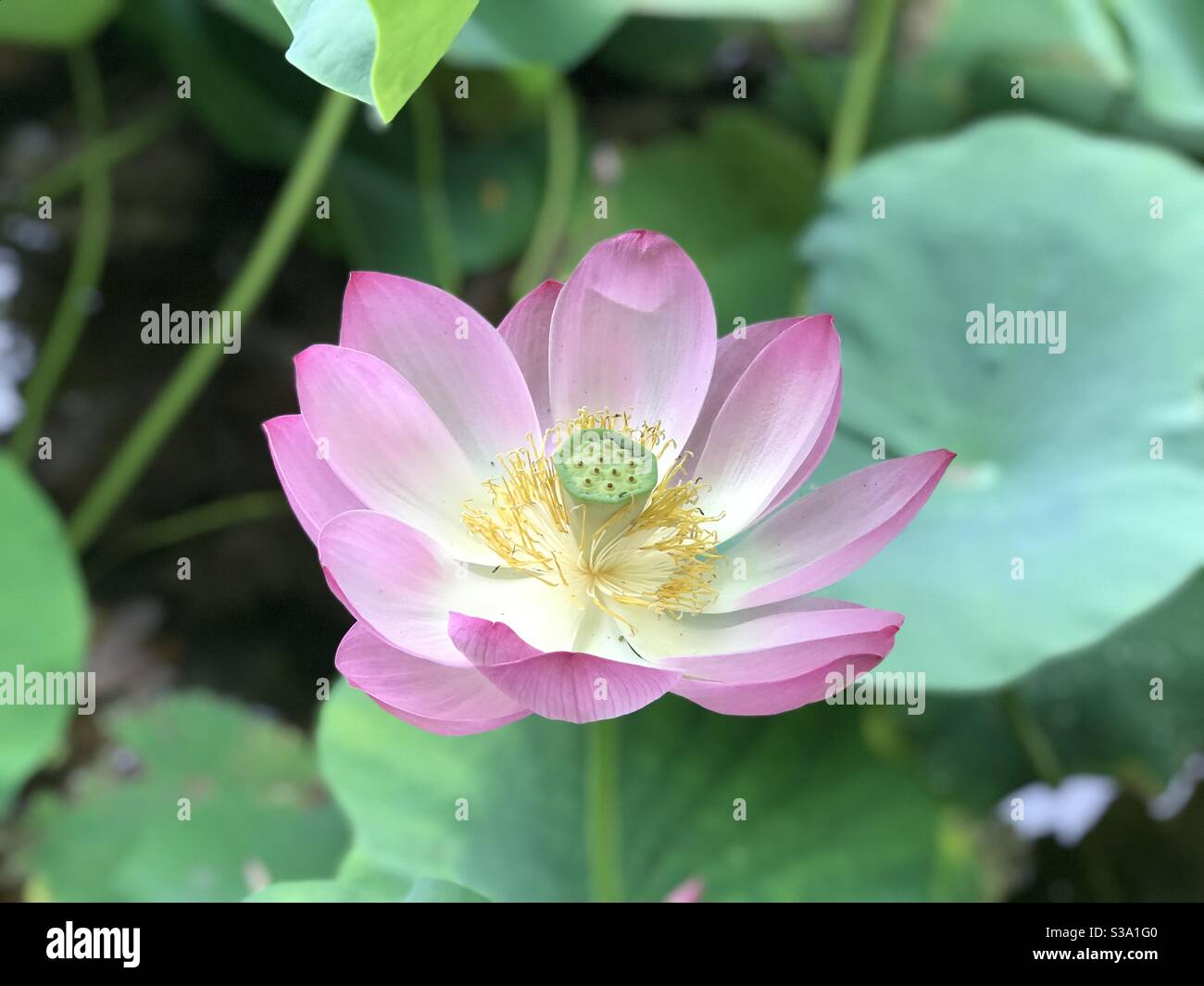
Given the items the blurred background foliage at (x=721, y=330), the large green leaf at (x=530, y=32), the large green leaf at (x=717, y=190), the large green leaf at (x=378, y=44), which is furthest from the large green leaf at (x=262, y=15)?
the large green leaf at (x=378, y=44)

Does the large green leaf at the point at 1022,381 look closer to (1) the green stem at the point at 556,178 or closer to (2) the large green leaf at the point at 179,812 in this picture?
(1) the green stem at the point at 556,178

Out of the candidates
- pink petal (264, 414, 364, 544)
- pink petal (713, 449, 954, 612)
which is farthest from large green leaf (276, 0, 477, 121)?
pink petal (713, 449, 954, 612)

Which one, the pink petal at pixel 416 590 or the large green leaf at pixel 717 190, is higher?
the large green leaf at pixel 717 190

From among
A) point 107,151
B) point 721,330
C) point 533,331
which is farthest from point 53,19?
point 533,331

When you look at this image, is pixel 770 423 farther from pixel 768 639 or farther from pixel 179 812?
pixel 179 812

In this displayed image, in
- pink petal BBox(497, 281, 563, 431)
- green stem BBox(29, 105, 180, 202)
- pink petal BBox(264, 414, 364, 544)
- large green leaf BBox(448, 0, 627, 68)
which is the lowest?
pink petal BBox(264, 414, 364, 544)

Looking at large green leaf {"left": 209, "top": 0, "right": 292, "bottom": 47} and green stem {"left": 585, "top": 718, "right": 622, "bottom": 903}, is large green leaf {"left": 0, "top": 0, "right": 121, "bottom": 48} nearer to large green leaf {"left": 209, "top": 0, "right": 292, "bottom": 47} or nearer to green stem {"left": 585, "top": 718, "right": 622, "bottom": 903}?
large green leaf {"left": 209, "top": 0, "right": 292, "bottom": 47}
